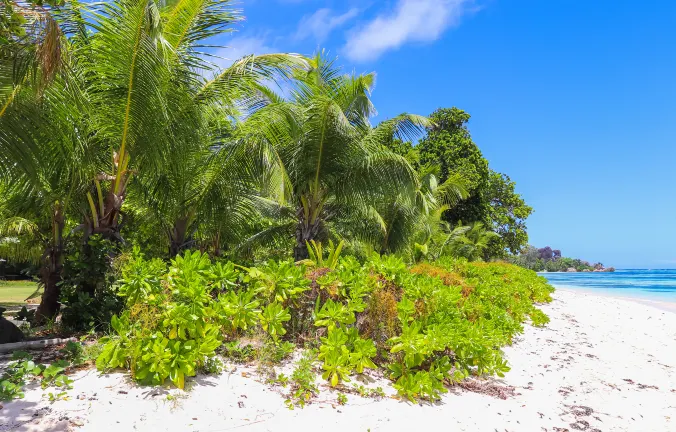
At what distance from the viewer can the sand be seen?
296 cm

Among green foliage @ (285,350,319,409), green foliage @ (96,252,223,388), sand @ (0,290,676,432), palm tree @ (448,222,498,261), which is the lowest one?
sand @ (0,290,676,432)

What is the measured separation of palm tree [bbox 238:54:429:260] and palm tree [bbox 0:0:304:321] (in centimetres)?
197

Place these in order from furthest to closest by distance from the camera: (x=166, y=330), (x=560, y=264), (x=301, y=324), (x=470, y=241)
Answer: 1. (x=560, y=264)
2. (x=470, y=241)
3. (x=301, y=324)
4. (x=166, y=330)

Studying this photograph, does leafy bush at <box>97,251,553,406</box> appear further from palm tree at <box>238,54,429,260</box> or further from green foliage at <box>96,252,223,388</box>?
palm tree at <box>238,54,429,260</box>

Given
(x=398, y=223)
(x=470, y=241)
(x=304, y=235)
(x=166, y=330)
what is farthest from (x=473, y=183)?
(x=166, y=330)

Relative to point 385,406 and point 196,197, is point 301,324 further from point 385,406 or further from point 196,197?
point 196,197

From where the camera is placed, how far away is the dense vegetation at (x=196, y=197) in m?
3.78

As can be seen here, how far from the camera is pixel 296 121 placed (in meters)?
8.34

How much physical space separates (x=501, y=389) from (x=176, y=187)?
208 inches

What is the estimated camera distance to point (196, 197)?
7344 millimetres

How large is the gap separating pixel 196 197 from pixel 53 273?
2475 millimetres

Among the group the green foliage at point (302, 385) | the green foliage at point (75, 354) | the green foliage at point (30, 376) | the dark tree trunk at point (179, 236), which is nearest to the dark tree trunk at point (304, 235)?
the dark tree trunk at point (179, 236)

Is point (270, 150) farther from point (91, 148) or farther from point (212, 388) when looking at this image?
point (212, 388)

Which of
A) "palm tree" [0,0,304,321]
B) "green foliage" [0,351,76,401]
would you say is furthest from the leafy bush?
"palm tree" [0,0,304,321]
